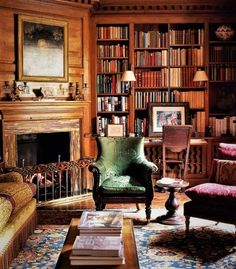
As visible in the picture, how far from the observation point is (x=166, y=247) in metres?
4.17

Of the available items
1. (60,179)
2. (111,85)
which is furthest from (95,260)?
(111,85)

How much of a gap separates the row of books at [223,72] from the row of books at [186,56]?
0.20 m

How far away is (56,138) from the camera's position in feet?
21.7

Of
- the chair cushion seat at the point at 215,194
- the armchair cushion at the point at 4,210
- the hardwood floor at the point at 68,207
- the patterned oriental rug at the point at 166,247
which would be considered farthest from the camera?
the hardwood floor at the point at 68,207

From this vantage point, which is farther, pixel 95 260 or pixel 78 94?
pixel 78 94

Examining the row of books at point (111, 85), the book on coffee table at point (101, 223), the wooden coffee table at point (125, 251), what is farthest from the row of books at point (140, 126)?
the book on coffee table at point (101, 223)

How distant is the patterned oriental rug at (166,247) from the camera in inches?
148

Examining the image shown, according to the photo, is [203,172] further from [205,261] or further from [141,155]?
[205,261]

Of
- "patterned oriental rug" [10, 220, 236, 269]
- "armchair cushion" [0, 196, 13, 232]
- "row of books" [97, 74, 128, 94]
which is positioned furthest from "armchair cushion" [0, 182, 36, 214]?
"row of books" [97, 74, 128, 94]

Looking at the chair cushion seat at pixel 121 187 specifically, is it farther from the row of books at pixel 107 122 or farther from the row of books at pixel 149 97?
the row of books at pixel 149 97

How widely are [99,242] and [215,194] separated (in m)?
1.66

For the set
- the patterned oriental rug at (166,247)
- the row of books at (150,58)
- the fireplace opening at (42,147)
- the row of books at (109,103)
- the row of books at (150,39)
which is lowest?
the patterned oriental rug at (166,247)

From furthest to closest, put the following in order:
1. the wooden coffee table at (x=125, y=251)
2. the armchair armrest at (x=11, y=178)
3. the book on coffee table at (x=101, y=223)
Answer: the armchair armrest at (x=11, y=178)
the book on coffee table at (x=101, y=223)
the wooden coffee table at (x=125, y=251)

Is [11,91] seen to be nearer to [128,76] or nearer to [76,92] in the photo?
A: [76,92]
